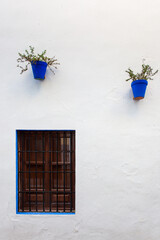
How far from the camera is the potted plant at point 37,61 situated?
2067 mm

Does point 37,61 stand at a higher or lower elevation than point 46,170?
higher

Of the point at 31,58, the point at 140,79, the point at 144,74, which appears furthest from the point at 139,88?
the point at 31,58

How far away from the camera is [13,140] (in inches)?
88.4

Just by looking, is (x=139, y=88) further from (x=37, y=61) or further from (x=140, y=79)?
(x=37, y=61)

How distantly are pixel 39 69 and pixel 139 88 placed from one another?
1.51m

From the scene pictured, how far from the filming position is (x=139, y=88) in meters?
2.06

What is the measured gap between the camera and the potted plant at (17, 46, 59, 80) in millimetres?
2067

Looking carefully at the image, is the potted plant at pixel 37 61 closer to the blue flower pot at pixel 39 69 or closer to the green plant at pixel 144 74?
the blue flower pot at pixel 39 69

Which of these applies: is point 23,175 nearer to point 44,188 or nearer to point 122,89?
point 44,188

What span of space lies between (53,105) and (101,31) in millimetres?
1426

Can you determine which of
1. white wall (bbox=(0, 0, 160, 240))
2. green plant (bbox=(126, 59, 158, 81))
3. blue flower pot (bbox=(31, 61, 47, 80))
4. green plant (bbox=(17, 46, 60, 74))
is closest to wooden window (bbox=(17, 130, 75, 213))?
white wall (bbox=(0, 0, 160, 240))

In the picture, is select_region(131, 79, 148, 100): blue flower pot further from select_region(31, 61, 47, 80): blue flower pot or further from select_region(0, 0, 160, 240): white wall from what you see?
select_region(31, 61, 47, 80): blue flower pot

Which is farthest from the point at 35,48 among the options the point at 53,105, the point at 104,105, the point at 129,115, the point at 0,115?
the point at 129,115

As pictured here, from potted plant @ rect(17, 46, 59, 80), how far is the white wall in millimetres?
105
